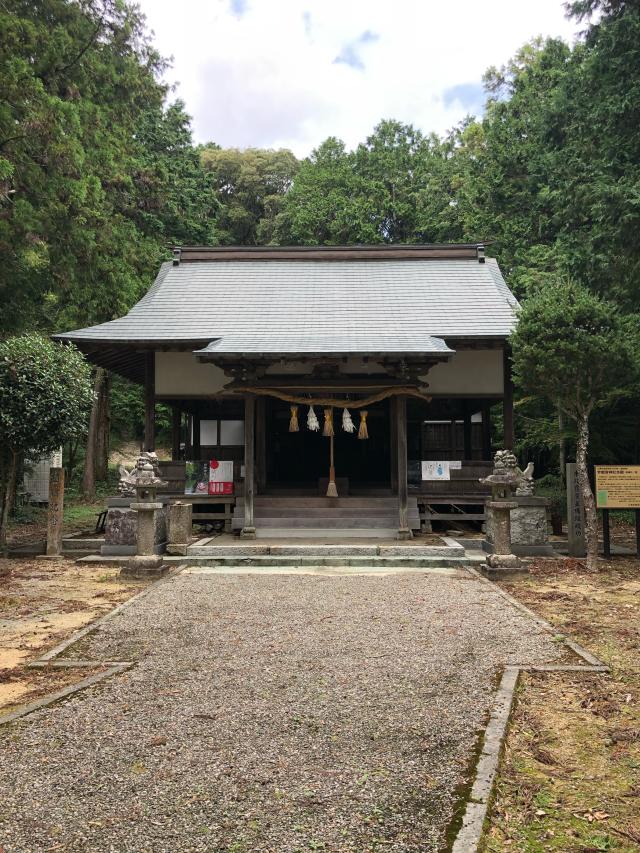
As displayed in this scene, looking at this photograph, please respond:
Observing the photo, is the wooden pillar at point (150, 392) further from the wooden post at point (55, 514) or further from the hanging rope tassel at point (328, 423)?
the hanging rope tassel at point (328, 423)

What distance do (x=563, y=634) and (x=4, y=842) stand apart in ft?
15.4

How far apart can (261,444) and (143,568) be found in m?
4.63

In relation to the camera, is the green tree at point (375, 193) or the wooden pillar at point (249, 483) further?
the green tree at point (375, 193)

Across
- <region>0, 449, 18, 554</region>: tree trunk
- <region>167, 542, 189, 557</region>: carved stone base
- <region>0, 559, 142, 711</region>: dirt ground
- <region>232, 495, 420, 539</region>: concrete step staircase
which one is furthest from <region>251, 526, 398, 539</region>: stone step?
<region>0, 449, 18, 554</region>: tree trunk

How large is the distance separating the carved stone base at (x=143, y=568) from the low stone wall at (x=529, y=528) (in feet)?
18.8

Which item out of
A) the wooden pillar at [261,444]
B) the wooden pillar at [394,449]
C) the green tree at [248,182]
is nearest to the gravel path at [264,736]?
the wooden pillar at [394,449]

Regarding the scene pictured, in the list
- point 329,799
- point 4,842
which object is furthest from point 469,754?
point 4,842

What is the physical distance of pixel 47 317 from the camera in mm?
18156

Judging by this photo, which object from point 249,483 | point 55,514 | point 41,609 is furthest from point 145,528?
point 55,514

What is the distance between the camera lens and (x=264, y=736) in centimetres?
342

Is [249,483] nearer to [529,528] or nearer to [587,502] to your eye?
[529,528]

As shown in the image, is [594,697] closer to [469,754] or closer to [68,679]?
[469,754]

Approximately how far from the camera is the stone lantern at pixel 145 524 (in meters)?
8.38

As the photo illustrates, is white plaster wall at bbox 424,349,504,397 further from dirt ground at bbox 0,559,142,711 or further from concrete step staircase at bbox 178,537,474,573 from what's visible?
dirt ground at bbox 0,559,142,711
